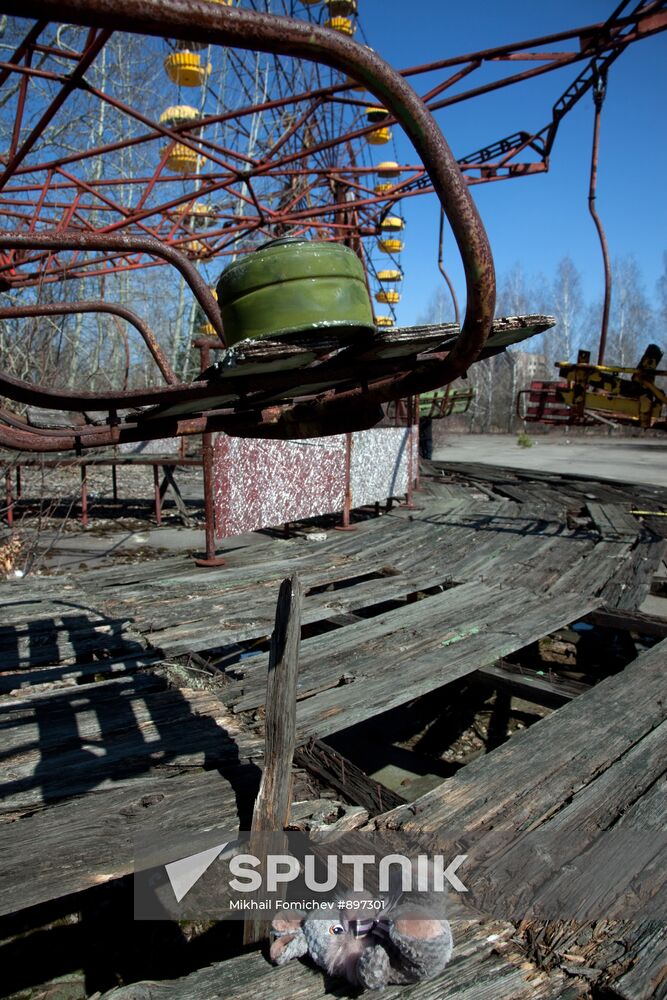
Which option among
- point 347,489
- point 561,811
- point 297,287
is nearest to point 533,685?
point 561,811

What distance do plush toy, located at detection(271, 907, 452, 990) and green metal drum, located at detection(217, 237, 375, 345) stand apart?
5.19 ft

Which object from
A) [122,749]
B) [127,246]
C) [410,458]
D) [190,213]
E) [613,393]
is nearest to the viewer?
[127,246]

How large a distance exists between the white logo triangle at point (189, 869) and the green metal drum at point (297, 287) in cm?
169

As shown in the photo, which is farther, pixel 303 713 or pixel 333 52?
pixel 303 713

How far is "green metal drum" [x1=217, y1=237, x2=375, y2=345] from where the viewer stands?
169 centimetres

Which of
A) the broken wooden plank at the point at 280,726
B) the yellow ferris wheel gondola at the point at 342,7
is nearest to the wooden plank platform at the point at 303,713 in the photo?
the broken wooden plank at the point at 280,726

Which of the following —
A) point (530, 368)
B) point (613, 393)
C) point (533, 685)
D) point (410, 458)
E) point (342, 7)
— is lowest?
point (533, 685)

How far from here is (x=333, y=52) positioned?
1.03 metres

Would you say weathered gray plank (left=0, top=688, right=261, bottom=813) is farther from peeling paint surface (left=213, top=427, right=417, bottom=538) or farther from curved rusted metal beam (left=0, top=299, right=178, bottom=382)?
peeling paint surface (left=213, top=427, right=417, bottom=538)

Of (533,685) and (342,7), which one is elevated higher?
(342,7)

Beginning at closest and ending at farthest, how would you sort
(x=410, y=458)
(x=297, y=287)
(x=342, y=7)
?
(x=297, y=287), (x=410, y=458), (x=342, y=7)

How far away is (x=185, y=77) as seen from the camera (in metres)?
10.8

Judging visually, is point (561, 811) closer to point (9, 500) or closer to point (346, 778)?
point (346, 778)

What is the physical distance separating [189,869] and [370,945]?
29.2 inches
